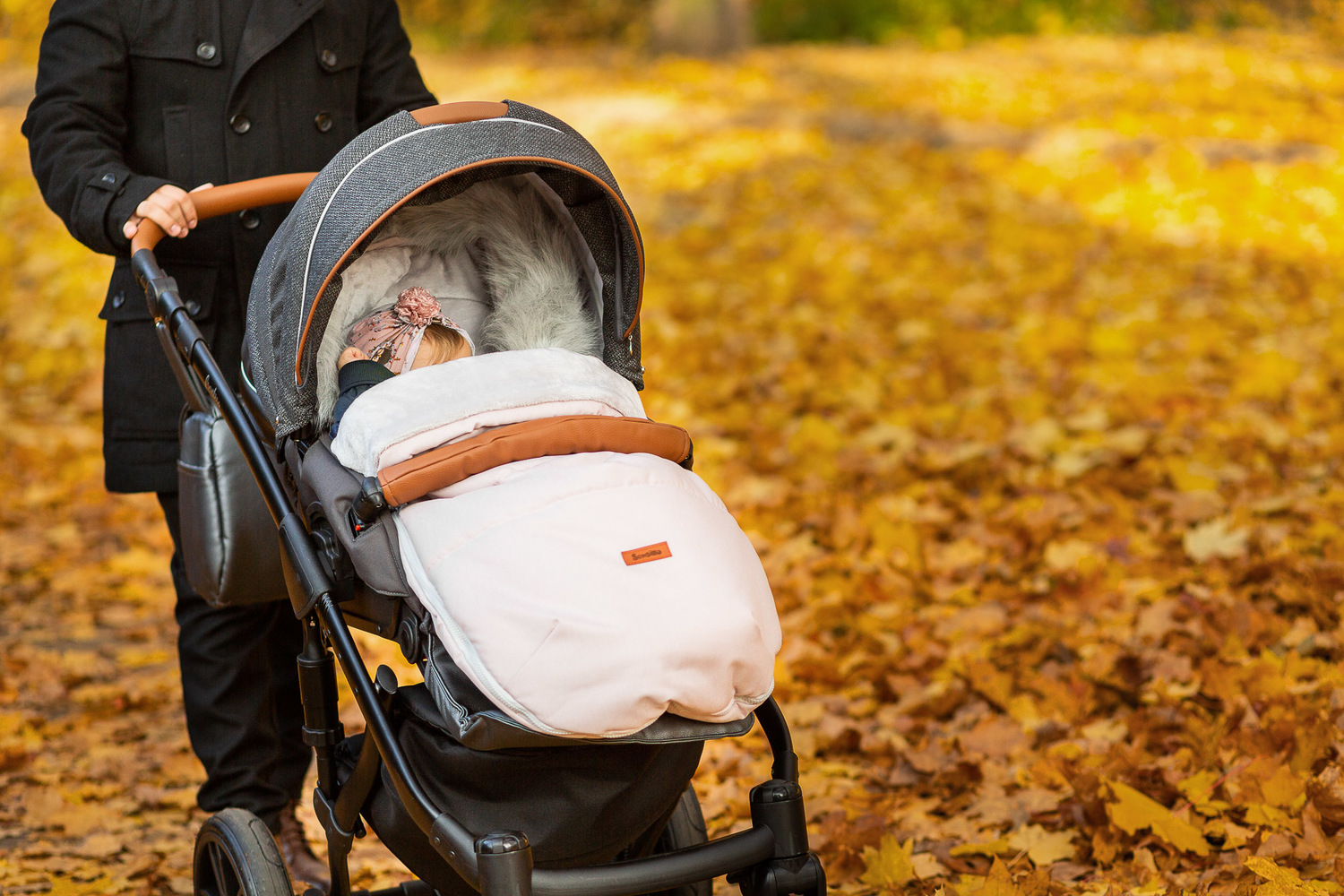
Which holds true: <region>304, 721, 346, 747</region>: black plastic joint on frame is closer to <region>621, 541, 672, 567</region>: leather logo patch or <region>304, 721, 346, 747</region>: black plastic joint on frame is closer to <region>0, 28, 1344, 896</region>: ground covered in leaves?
<region>621, 541, 672, 567</region>: leather logo patch

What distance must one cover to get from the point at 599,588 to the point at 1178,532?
9.27 ft

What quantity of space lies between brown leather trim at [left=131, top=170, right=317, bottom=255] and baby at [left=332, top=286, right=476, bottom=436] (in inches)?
13.0

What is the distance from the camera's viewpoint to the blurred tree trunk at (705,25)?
40.7 ft

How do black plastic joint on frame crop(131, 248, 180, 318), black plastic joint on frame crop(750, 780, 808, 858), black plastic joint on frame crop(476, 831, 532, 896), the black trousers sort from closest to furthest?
black plastic joint on frame crop(476, 831, 532, 896), black plastic joint on frame crop(750, 780, 808, 858), black plastic joint on frame crop(131, 248, 180, 318), the black trousers

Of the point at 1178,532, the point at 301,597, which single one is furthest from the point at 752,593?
the point at 1178,532

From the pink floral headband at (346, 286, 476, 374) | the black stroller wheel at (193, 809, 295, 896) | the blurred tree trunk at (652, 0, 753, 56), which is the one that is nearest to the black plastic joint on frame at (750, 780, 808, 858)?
the black stroller wheel at (193, 809, 295, 896)

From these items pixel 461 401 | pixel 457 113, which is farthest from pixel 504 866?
pixel 457 113

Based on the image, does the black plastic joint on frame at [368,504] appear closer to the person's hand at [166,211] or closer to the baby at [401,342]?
the baby at [401,342]

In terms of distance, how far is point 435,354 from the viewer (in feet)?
7.18

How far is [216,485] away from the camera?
2.31 m

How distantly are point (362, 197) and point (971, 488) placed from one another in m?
3.14

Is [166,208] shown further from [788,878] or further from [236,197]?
[788,878]

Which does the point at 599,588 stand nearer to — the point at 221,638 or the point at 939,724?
the point at 221,638

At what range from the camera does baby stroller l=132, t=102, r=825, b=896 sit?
1.76m
